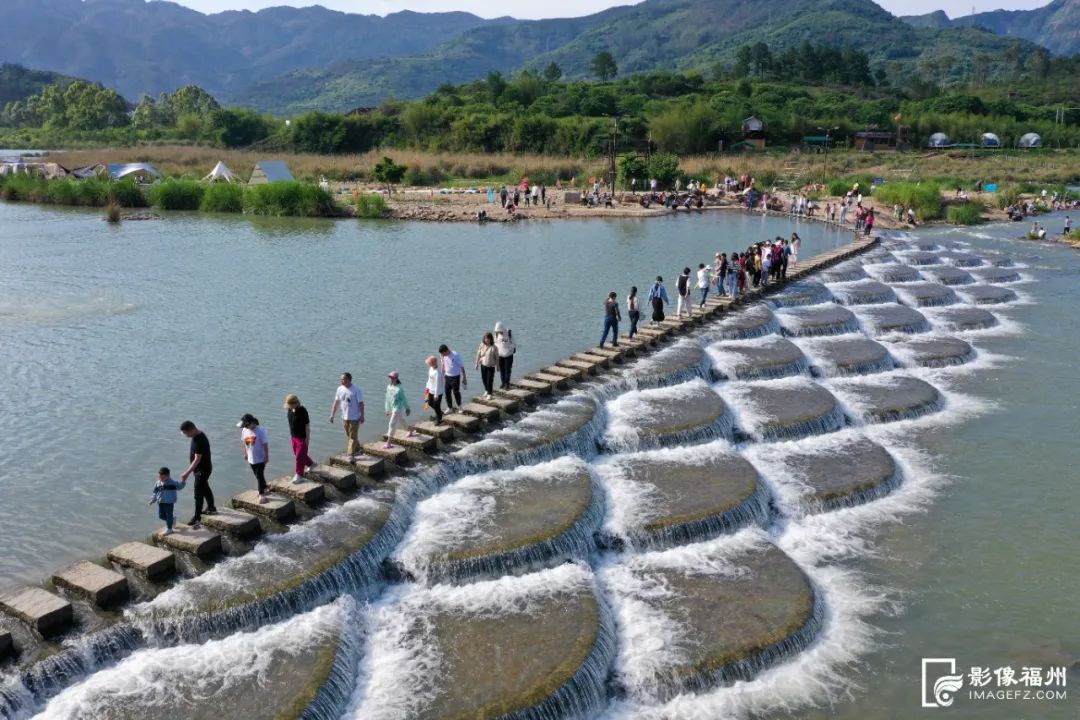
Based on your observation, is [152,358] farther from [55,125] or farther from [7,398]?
[55,125]

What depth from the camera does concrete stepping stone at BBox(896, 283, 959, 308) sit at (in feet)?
109

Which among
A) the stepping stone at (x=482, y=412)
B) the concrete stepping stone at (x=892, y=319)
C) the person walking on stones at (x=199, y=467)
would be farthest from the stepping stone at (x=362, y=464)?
the concrete stepping stone at (x=892, y=319)

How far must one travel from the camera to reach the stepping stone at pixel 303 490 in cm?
1468

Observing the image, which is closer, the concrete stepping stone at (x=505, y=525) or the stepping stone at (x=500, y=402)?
the concrete stepping stone at (x=505, y=525)

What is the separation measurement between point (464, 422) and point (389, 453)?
86.1 inches

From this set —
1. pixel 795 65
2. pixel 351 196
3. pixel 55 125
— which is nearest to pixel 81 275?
pixel 351 196

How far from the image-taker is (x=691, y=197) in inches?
2539

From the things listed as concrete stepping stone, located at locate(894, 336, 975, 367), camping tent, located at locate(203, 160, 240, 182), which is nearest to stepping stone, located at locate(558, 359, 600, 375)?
concrete stepping stone, located at locate(894, 336, 975, 367)

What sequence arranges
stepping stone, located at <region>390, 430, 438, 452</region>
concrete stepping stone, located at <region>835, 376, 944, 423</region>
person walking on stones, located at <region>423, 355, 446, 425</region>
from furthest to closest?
1. concrete stepping stone, located at <region>835, 376, 944, 423</region>
2. person walking on stones, located at <region>423, 355, 446, 425</region>
3. stepping stone, located at <region>390, 430, 438, 452</region>

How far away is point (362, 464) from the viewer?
15.9 metres

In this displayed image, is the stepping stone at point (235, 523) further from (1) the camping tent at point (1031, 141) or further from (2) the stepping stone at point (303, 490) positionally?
(1) the camping tent at point (1031, 141)

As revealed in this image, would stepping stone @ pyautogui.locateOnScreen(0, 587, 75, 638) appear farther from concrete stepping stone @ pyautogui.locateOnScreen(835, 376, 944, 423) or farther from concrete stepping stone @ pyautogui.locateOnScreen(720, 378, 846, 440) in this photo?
concrete stepping stone @ pyautogui.locateOnScreen(835, 376, 944, 423)

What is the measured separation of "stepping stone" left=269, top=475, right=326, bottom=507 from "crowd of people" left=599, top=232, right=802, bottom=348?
11.1 meters

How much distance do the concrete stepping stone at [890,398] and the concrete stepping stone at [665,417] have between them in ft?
12.2
